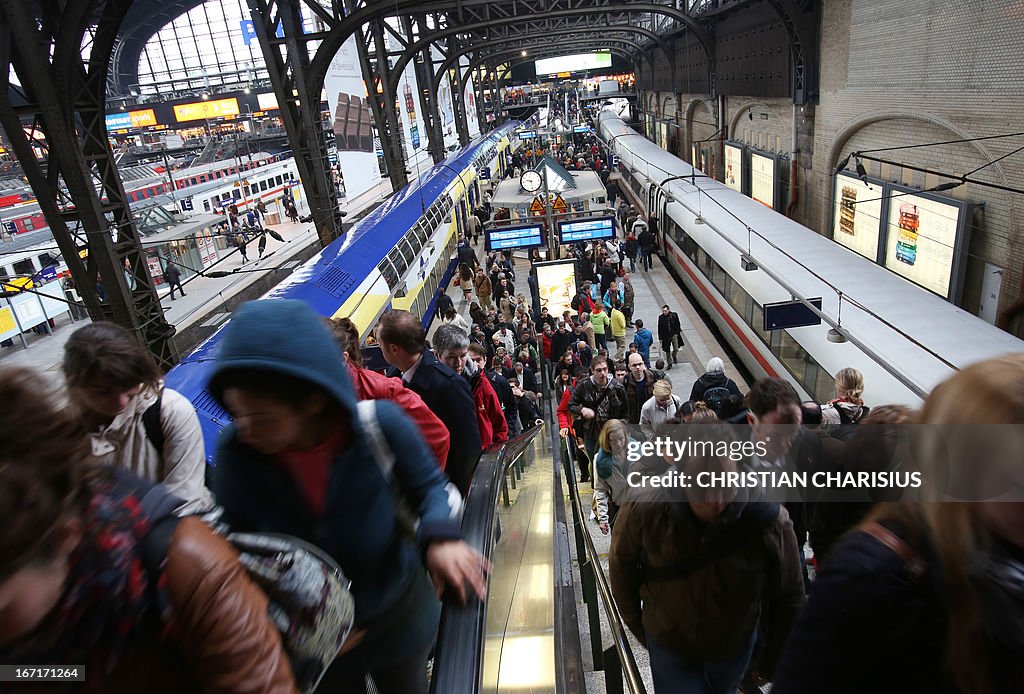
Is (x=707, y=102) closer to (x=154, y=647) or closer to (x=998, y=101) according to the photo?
(x=998, y=101)

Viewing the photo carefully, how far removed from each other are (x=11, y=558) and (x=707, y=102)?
30138mm

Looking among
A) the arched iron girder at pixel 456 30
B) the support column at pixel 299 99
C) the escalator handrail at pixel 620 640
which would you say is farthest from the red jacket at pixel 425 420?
the arched iron girder at pixel 456 30

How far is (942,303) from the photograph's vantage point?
7.32 meters

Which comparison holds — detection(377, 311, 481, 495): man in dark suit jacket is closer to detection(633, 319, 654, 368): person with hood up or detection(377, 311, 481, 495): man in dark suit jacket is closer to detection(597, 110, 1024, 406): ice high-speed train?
detection(597, 110, 1024, 406): ice high-speed train

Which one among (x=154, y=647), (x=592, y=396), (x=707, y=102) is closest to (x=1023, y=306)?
(x=592, y=396)

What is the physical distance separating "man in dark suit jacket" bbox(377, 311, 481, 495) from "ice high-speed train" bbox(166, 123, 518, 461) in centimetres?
98

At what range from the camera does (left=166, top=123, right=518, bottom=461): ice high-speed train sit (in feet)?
19.7

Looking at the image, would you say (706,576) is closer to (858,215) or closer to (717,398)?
(717,398)

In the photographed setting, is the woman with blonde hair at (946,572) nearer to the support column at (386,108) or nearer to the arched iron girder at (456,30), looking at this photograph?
the support column at (386,108)

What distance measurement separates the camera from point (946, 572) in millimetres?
959

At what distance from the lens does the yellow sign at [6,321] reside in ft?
48.8

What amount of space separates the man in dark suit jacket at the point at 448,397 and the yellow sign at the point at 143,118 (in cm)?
5212

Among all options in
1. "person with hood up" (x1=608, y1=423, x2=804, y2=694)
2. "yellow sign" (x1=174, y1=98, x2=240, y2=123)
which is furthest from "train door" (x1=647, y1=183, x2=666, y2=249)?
"yellow sign" (x1=174, y1=98, x2=240, y2=123)

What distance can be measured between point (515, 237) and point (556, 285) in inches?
91.3
